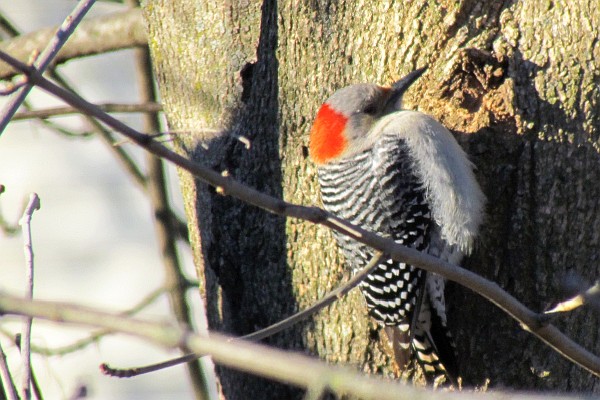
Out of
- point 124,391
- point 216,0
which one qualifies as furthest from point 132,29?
point 124,391

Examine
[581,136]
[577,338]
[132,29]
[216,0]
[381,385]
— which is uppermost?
[132,29]

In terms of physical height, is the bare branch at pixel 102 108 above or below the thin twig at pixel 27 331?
above

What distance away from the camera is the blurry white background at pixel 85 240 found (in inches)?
281

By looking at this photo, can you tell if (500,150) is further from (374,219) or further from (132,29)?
(132,29)

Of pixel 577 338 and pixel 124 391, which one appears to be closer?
pixel 577 338

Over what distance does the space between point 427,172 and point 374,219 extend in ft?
0.96

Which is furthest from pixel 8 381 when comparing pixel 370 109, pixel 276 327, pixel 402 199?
pixel 370 109

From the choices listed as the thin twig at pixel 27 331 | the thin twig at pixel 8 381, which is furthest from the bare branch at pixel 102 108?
the thin twig at pixel 8 381

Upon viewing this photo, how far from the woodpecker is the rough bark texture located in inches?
2.8

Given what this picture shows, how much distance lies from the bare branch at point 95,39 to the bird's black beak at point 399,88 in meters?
1.37

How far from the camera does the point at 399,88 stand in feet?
10.8

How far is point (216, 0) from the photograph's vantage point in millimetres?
3320

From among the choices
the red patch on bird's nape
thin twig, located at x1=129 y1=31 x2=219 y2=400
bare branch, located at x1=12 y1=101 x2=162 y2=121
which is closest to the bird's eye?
the red patch on bird's nape

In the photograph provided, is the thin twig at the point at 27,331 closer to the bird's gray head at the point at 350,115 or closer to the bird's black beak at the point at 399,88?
the bird's gray head at the point at 350,115
